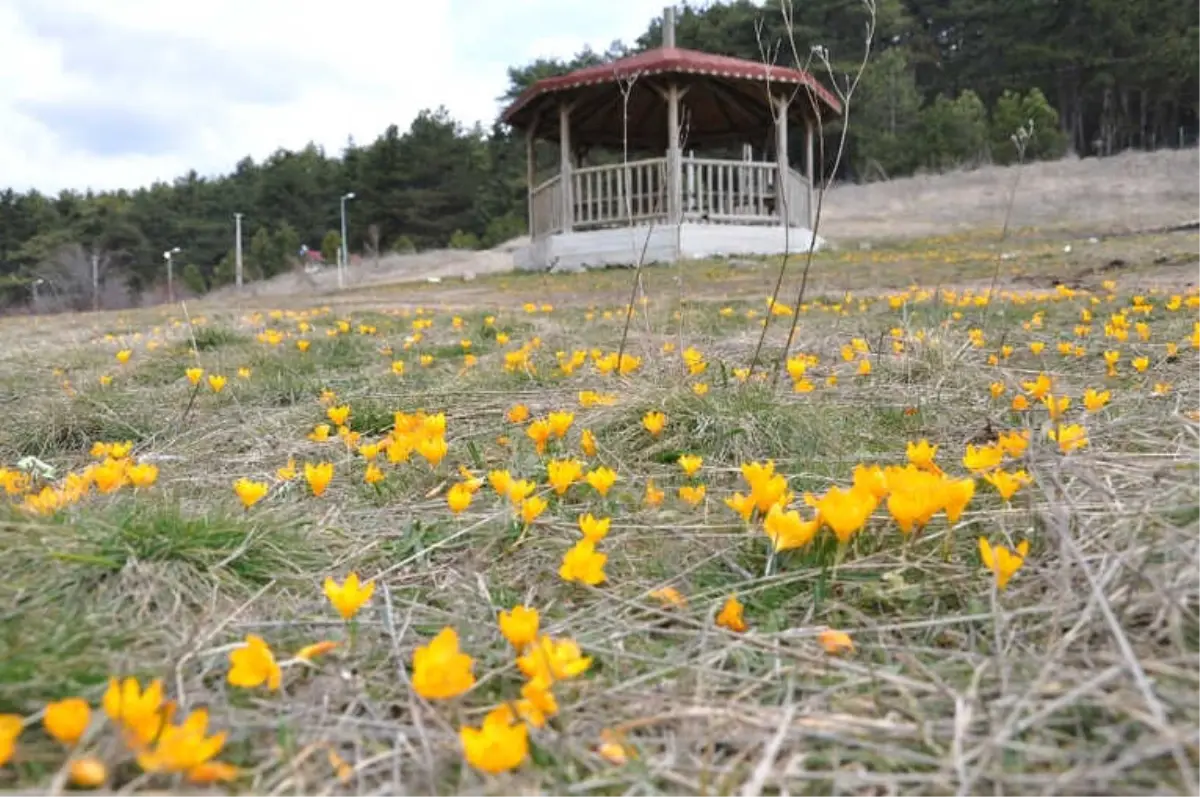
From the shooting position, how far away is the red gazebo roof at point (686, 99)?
14.4 m

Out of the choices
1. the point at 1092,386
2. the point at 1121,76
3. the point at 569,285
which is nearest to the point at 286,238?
the point at 569,285

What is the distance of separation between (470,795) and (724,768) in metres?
0.29

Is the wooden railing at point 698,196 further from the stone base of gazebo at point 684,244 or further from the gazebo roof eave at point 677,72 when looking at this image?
the gazebo roof eave at point 677,72

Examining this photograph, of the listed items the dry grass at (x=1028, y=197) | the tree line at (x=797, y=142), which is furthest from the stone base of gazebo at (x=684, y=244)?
the tree line at (x=797, y=142)

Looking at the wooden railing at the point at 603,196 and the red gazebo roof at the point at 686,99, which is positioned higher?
the red gazebo roof at the point at 686,99

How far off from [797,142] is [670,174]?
1673 cm

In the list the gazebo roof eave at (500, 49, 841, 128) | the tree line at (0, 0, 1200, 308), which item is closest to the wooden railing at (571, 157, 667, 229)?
the gazebo roof eave at (500, 49, 841, 128)

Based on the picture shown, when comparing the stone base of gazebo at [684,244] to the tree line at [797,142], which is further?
the tree line at [797,142]

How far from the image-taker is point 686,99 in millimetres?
17641

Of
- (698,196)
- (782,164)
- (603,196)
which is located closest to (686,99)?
(603,196)

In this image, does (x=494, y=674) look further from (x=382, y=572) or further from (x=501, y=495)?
(x=501, y=495)

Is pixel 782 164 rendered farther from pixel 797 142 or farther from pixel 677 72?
pixel 797 142

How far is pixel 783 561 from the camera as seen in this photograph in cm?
158

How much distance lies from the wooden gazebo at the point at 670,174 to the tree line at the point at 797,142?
1833cm
